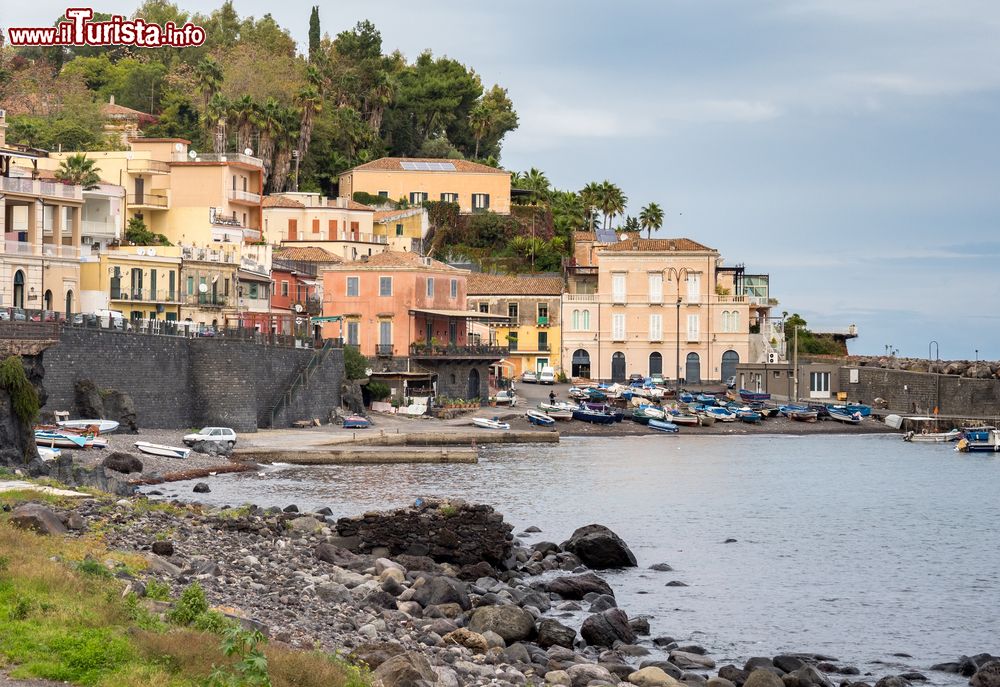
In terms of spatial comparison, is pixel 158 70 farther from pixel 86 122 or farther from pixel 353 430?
pixel 353 430

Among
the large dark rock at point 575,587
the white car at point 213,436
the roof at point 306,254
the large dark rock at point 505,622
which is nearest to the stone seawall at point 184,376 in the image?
the white car at point 213,436

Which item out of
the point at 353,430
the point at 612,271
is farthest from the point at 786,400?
the point at 353,430

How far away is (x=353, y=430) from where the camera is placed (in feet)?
224

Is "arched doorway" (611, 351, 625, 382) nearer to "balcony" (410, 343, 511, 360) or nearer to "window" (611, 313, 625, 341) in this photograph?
"window" (611, 313, 625, 341)

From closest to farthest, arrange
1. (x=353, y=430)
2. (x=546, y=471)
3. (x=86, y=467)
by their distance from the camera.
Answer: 1. (x=86, y=467)
2. (x=546, y=471)
3. (x=353, y=430)

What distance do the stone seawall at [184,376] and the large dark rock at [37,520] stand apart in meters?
24.7

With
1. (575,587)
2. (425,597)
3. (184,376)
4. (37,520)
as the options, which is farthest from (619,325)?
(37,520)

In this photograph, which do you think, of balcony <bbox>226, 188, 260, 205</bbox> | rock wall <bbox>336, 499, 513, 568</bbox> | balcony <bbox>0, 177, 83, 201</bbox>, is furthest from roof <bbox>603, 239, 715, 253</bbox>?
rock wall <bbox>336, 499, 513, 568</bbox>

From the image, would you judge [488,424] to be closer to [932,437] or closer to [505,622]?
[932,437]

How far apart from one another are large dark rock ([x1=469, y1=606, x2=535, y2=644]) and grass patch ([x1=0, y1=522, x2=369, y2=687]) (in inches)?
303

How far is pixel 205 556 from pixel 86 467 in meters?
15.9

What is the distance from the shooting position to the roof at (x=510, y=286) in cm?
10281

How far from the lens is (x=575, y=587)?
1276 inches

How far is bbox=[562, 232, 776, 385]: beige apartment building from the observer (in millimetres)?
102750
